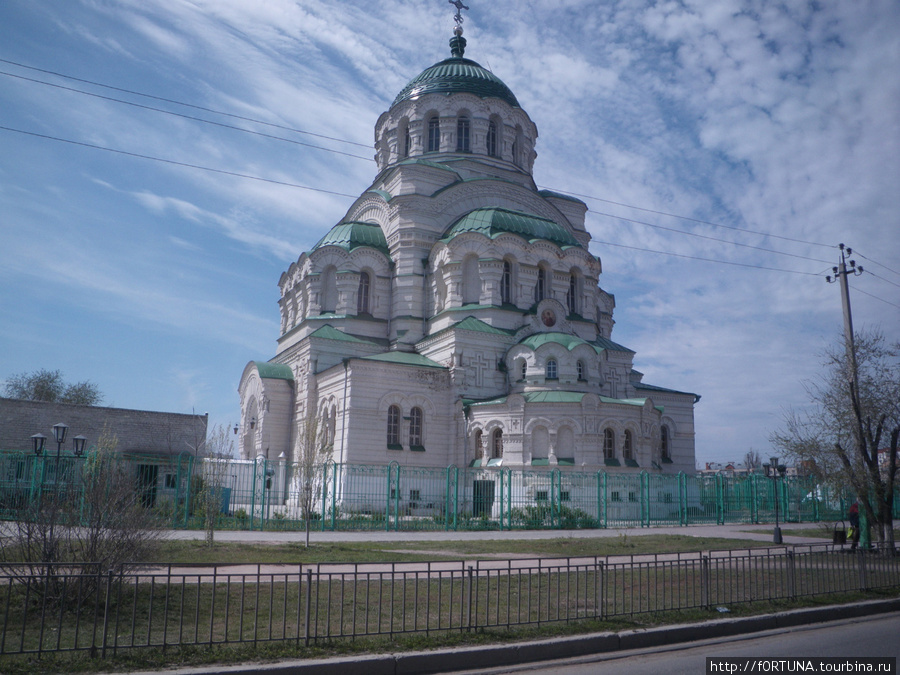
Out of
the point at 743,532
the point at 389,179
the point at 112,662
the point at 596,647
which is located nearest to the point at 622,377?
the point at 743,532

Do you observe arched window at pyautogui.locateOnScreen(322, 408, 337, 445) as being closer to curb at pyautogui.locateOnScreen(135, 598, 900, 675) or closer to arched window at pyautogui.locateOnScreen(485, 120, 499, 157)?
arched window at pyautogui.locateOnScreen(485, 120, 499, 157)

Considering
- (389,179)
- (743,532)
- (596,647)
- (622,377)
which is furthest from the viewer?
(389,179)

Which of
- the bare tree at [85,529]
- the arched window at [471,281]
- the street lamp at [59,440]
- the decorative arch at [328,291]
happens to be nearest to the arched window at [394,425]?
the arched window at [471,281]

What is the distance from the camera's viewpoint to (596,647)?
7.24 meters

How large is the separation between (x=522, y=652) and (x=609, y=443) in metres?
20.3

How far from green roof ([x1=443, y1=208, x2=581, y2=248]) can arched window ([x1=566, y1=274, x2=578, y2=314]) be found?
175cm

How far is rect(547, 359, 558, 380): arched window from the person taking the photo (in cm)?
2772

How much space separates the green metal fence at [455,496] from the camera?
1923 centimetres

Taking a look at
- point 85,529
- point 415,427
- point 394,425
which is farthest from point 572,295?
point 85,529

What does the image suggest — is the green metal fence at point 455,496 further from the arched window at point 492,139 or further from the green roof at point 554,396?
the arched window at point 492,139

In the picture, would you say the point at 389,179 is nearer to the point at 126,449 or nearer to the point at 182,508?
the point at 126,449

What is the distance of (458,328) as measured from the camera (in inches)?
1123

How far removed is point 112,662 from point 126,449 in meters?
27.4

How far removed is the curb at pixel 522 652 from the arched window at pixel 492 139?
106ft
